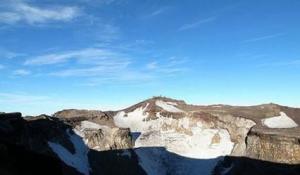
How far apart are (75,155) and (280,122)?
54915 millimetres

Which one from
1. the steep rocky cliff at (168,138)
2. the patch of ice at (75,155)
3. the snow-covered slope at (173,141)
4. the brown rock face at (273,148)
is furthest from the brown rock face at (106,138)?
the brown rock face at (273,148)

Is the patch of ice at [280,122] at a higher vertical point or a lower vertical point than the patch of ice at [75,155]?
higher

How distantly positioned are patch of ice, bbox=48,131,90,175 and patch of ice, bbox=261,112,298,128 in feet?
157

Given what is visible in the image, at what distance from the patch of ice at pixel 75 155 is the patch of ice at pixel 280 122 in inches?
1880

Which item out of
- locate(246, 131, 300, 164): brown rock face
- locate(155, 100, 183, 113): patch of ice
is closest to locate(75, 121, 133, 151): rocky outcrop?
locate(155, 100, 183, 113): patch of ice

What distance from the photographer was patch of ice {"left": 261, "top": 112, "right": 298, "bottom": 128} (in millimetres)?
126162

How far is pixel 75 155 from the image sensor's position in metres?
111

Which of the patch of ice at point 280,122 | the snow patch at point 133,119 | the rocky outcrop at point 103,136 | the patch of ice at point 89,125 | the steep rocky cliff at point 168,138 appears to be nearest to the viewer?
the steep rocky cliff at point 168,138

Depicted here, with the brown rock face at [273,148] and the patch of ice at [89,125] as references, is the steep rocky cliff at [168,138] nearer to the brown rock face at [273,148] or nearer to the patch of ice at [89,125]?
the brown rock face at [273,148]

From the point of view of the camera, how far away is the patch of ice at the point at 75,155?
105 metres

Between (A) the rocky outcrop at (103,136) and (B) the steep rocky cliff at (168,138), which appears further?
(A) the rocky outcrop at (103,136)

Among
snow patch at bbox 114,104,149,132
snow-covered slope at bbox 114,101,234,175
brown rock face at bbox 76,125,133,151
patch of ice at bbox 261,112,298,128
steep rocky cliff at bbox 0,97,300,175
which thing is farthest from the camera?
snow patch at bbox 114,104,149,132

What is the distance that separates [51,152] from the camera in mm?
102438

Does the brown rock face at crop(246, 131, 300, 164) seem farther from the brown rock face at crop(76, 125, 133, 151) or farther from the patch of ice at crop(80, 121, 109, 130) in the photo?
the patch of ice at crop(80, 121, 109, 130)
